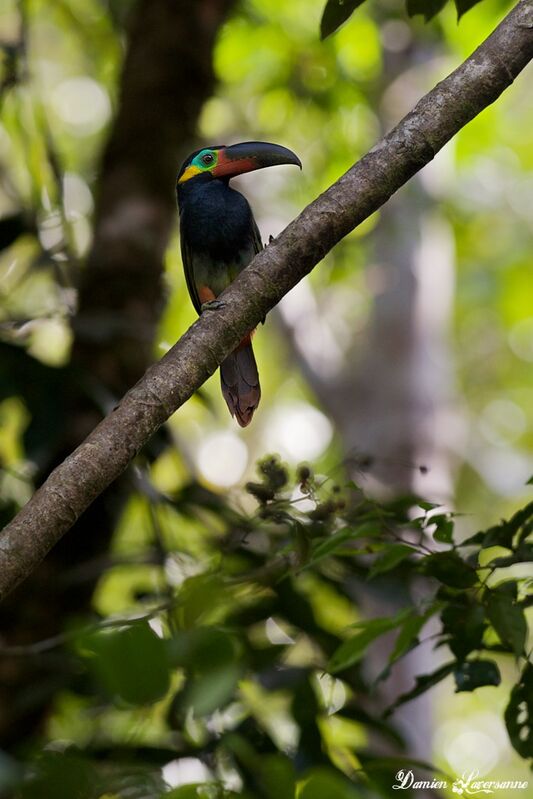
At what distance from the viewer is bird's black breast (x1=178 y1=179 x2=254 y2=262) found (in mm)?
3943

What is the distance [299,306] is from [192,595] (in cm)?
583

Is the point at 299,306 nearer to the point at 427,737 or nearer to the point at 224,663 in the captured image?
the point at 427,737

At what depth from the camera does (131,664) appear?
1.52 metres

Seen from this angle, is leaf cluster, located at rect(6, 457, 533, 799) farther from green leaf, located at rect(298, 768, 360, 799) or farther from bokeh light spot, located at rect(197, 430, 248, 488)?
bokeh light spot, located at rect(197, 430, 248, 488)

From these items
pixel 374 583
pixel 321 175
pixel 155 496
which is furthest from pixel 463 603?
pixel 321 175

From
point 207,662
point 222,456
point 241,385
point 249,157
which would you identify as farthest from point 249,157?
point 222,456

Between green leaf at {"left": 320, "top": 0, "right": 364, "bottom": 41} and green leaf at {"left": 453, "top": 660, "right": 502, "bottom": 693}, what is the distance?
148 cm

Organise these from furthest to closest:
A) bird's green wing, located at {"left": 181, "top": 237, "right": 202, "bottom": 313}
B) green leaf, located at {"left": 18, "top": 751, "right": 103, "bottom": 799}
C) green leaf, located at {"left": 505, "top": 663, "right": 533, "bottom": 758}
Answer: bird's green wing, located at {"left": 181, "top": 237, "right": 202, "bottom": 313} → green leaf, located at {"left": 505, "top": 663, "right": 533, "bottom": 758} → green leaf, located at {"left": 18, "top": 751, "right": 103, "bottom": 799}

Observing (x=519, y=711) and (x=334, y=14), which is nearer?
(x=519, y=711)

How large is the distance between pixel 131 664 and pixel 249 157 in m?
2.37

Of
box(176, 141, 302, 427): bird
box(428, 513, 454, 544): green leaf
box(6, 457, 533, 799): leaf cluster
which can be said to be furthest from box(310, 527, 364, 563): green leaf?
box(176, 141, 302, 427): bird

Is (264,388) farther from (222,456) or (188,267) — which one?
(188,267)

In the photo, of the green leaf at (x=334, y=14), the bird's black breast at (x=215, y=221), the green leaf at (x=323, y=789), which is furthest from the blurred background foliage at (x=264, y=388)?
the green leaf at (x=334, y=14)

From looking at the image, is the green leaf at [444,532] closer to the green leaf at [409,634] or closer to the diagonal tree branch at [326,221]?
the green leaf at [409,634]
